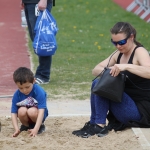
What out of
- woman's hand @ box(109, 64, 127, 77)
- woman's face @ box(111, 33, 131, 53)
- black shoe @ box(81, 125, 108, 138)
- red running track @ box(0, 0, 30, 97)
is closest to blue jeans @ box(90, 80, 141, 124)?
black shoe @ box(81, 125, 108, 138)

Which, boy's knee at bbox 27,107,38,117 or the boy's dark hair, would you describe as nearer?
the boy's dark hair

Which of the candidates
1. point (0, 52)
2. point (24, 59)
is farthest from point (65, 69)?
point (0, 52)

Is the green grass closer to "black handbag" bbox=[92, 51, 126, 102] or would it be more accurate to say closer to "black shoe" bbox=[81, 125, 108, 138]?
"black shoe" bbox=[81, 125, 108, 138]

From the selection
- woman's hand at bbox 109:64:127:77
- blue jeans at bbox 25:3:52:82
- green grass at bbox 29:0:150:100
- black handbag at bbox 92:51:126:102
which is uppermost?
woman's hand at bbox 109:64:127:77

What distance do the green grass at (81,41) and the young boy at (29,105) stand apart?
199 centimetres

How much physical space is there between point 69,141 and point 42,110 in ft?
1.52

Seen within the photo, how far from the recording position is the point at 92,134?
6.40 metres

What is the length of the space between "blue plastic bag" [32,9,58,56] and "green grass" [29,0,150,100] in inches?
22.8

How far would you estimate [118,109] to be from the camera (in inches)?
253

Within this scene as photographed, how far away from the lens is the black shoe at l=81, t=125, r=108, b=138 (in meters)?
6.36

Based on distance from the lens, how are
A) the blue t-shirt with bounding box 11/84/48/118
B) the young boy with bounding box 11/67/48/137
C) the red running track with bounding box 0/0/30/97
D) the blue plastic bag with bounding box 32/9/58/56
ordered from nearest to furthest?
the young boy with bounding box 11/67/48/137 → the blue t-shirt with bounding box 11/84/48/118 → the blue plastic bag with bounding box 32/9/58/56 → the red running track with bounding box 0/0/30/97

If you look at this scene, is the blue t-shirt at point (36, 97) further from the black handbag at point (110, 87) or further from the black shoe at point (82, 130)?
the black handbag at point (110, 87)

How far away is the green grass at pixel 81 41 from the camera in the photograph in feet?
30.1

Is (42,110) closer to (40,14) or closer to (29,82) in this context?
(29,82)
